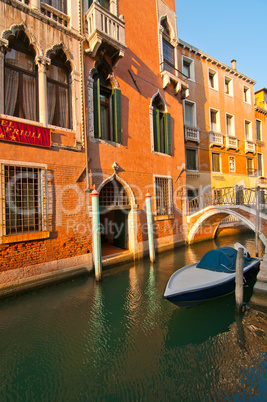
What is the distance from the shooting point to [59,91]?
7305mm

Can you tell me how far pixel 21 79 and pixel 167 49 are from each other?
874 centimetres

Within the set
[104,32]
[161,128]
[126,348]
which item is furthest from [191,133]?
[126,348]

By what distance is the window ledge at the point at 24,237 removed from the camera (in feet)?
18.6

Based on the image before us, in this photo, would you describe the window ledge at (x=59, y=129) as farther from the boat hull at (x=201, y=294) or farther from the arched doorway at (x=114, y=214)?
the boat hull at (x=201, y=294)

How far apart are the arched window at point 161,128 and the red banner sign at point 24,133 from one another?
5.70m

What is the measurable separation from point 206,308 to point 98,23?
31.3 feet

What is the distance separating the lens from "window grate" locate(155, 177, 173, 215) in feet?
35.3

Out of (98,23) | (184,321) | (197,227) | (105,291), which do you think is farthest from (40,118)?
(197,227)

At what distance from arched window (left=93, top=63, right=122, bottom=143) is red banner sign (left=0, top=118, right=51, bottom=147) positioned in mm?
2234

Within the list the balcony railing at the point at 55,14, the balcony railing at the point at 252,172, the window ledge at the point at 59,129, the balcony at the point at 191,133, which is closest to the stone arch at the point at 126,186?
the window ledge at the point at 59,129

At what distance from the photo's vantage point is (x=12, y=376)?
3.46 meters

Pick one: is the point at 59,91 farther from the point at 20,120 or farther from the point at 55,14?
the point at 55,14

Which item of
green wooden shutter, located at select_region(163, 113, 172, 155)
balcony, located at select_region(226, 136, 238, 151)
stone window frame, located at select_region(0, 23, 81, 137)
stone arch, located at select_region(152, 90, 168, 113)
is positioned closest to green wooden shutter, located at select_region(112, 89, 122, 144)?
stone window frame, located at select_region(0, 23, 81, 137)

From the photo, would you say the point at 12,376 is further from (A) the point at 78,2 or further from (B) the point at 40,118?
(A) the point at 78,2
